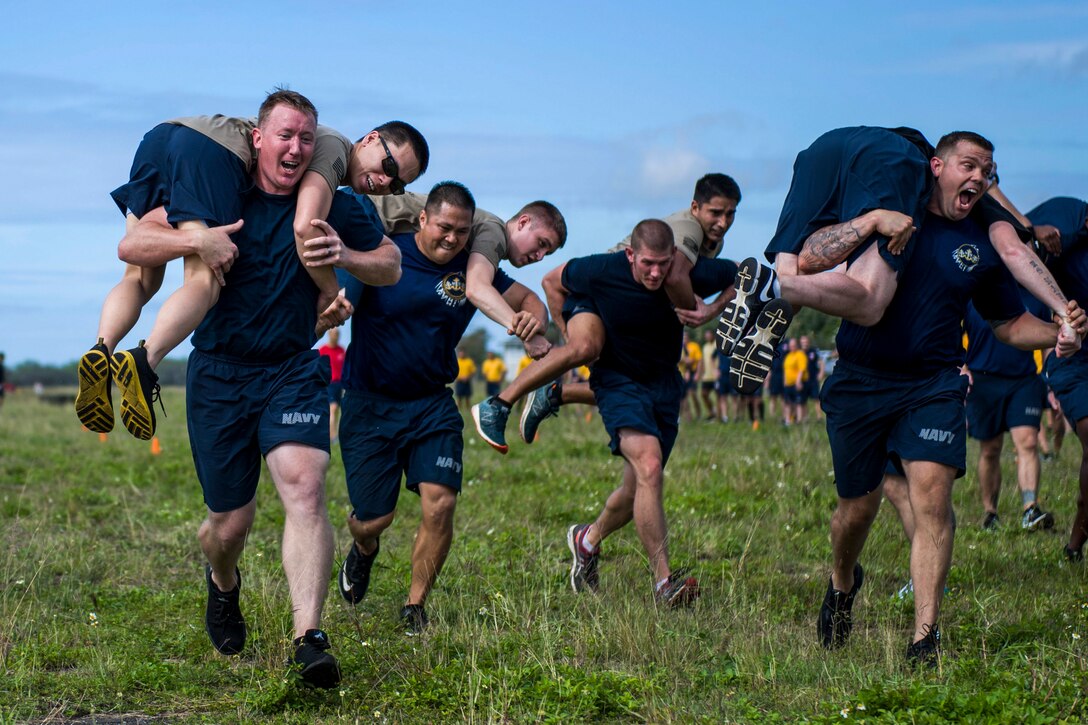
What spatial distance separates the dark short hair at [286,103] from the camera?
5863mm

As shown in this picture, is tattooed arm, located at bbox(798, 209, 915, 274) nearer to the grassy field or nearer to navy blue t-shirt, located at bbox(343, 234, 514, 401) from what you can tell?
the grassy field

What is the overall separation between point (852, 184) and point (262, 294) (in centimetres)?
289

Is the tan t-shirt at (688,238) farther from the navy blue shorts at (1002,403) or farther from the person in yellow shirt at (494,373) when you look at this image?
the person in yellow shirt at (494,373)

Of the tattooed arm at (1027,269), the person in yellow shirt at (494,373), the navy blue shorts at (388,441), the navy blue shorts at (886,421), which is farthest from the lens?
the person in yellow shirt at (494,373)

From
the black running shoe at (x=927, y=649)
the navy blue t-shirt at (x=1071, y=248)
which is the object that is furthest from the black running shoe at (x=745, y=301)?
the navy blue t-shirt at (x=1071, y=248)

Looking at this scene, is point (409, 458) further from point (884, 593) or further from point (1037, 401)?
point (1037, 401)

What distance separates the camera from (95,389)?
5.46 meters

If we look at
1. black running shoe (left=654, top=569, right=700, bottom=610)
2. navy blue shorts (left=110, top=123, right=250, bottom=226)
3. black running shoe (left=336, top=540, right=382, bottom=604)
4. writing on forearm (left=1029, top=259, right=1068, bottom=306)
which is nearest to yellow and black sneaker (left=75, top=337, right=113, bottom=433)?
navy blue shorts (left=110, top=123, right=250, bottom=226)

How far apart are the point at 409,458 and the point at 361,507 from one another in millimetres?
412

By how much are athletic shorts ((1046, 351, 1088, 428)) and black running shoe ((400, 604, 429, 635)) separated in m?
4.87

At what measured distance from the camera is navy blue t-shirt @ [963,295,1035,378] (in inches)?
458

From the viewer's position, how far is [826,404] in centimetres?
677

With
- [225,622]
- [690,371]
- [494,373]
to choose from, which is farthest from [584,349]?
[494,373]

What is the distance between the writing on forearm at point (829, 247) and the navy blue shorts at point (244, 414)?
238 centimetres
